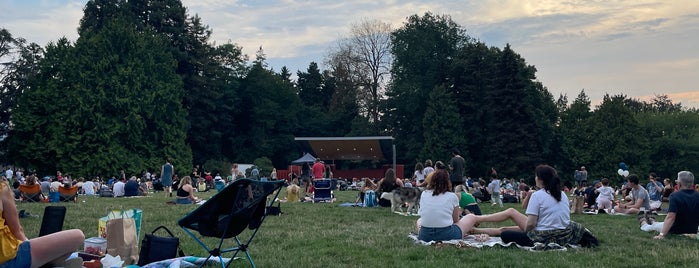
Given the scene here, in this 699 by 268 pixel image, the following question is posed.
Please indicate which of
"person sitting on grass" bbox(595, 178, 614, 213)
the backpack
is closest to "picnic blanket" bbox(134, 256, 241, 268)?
the backpack

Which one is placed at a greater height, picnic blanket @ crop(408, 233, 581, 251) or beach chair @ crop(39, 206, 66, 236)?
beach chair @ crop(39, 206, 66, 236)

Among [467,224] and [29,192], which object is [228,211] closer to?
[467,224]

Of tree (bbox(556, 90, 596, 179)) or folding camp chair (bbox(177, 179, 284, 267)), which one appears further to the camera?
tree (bbox(556, 90, 596, 179))

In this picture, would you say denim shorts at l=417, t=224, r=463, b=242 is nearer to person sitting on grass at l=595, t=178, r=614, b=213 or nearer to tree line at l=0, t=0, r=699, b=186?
person sitting on grass at l=595, t=178, r=614, b=213

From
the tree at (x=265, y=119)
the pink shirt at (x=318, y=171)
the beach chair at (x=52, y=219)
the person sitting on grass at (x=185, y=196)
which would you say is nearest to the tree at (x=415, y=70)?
the tree at (x=265, y=119)

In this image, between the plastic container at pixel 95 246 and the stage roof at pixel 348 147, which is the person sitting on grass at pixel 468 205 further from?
the stage roof at pixel 348 147

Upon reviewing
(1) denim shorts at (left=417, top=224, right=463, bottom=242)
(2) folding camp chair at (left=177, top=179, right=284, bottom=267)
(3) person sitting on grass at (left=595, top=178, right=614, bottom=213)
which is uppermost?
(2) folding camp chair at (left=177, top=179, right=284, bottom=267)

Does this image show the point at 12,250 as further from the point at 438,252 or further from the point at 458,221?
the point at 458,221

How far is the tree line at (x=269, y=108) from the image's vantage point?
148ft

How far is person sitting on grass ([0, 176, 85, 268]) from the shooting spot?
568 centimetres

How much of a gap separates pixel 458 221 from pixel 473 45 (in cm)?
4977

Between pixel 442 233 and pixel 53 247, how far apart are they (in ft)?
17.1

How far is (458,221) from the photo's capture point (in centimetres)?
1002

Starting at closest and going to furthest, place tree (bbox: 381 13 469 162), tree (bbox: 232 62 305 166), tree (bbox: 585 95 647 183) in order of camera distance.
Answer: tree (bbox: 585 95 647 183) → tree (bbox: 381 13 469 162) → tree (bbox: 232 62 305 166)
